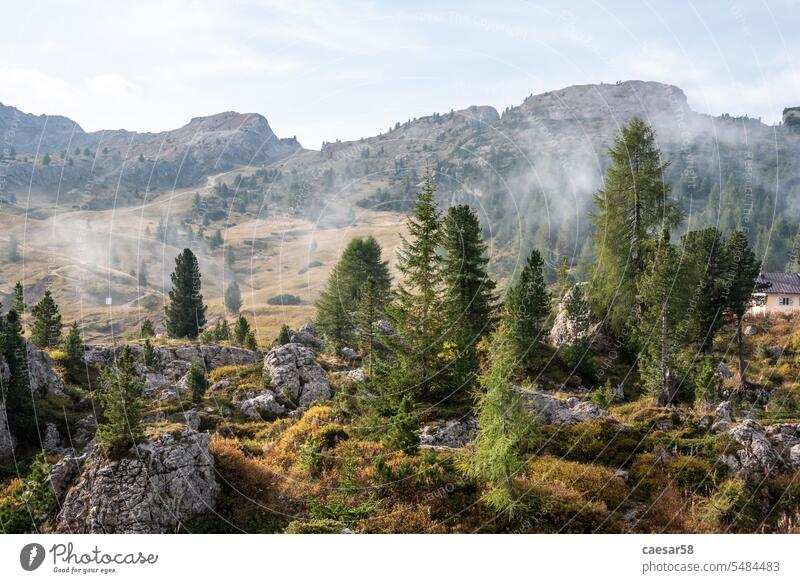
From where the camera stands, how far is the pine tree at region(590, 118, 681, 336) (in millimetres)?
42562

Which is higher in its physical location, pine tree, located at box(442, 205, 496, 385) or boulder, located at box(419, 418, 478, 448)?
pine tree, located at box(442, 205, 496, 385)

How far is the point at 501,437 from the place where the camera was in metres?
17.4

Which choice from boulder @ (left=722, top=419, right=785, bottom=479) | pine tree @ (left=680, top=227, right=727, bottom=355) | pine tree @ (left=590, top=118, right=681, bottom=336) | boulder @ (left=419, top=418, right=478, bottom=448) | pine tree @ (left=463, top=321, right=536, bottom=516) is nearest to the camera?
pine tree @ (left=463, top=321, right=536, bottom=516)

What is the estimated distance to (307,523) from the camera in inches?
679

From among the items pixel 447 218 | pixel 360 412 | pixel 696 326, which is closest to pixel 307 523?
pixel 360 412

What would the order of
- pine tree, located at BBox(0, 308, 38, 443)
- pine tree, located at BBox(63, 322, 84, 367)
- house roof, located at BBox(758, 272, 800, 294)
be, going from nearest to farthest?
1. pine tree, located at BBox(0, 308, 38, 443)
2. pine tree, located at BBox(63, 322, 84, 367)
3. house roof, located at BBox(758, 272, 800, 294)

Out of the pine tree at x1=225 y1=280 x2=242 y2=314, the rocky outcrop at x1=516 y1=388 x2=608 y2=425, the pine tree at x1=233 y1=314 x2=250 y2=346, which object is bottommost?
the pine tree at x1=225 y1=280 x2=242 y2=314

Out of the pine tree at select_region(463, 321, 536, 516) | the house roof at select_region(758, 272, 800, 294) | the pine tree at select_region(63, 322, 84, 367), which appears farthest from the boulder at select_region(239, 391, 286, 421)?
the house roof at select_region(758, 272, 800, 294)

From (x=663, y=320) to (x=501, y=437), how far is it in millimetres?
17573

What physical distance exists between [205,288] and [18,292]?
6026 inches

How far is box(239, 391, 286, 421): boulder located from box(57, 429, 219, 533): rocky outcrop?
13463mm

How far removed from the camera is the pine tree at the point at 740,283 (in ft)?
141

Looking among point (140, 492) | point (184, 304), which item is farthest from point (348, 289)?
point (140, 492)

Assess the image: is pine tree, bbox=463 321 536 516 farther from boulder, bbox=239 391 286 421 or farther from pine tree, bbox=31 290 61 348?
pine tree, bbox=31 290 61 348
